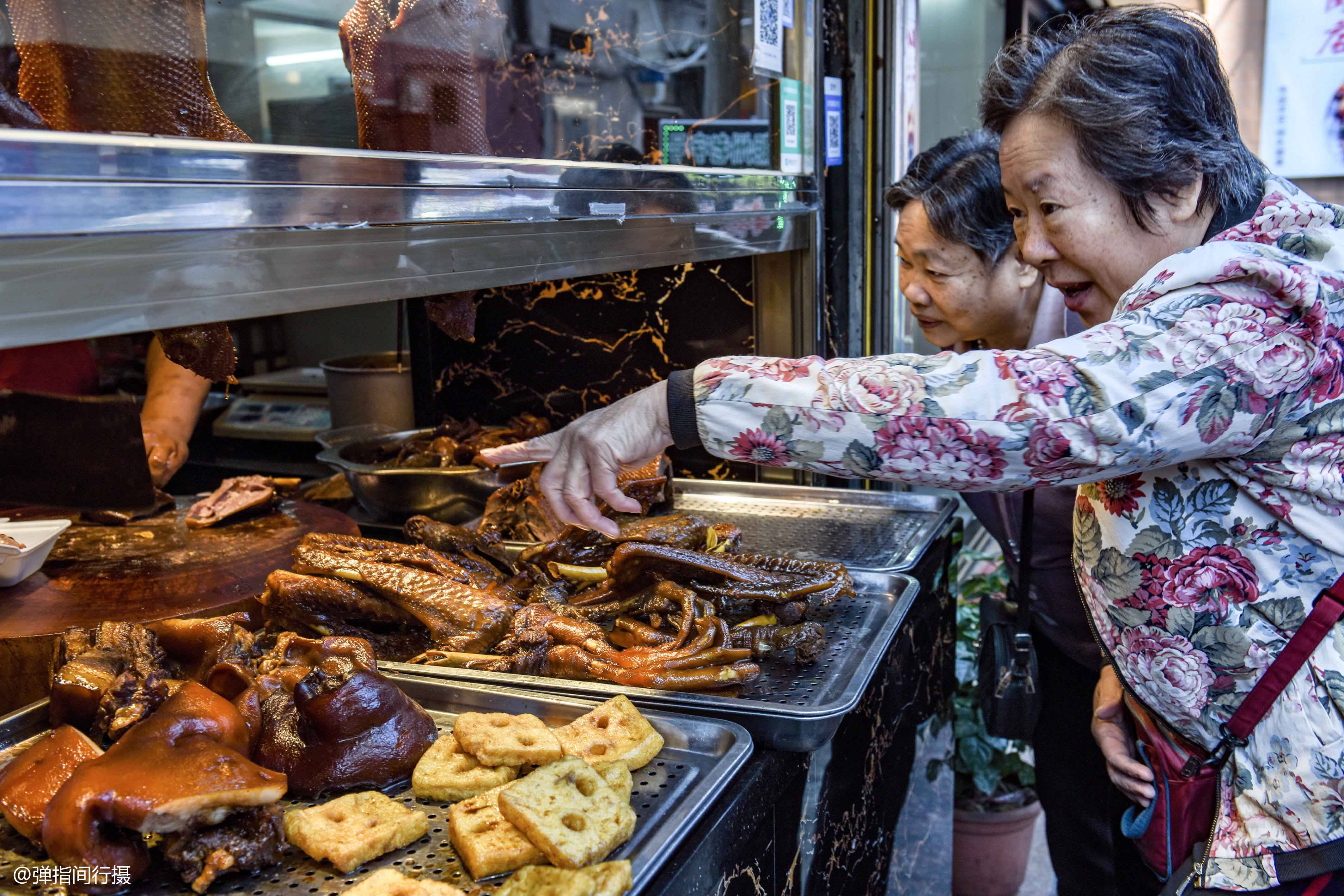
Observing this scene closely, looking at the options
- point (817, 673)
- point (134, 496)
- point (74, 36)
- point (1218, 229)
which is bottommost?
point (817, 673)

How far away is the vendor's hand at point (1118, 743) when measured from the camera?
191 centimetres

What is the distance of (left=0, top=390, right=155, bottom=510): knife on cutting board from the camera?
2.27m

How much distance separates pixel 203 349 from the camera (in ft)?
4.63

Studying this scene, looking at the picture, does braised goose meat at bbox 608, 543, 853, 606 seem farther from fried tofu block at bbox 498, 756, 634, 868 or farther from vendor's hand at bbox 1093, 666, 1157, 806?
fried tofu block at bbox 498, 756, 634, 868

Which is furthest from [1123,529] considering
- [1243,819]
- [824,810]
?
[824,810]

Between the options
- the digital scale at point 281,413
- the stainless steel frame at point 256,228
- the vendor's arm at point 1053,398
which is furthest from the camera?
the digital scale at point 281,413

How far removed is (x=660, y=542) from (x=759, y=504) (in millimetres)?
781

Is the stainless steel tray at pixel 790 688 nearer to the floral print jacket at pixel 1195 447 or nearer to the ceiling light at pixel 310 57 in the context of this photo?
the floral print jacket at pixel 1195 447

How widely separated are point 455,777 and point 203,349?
28.1 inches

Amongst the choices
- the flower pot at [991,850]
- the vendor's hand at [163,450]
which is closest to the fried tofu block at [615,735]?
the vendor's hand at [163,450]

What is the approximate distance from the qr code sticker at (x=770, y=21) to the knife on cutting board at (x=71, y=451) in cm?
199

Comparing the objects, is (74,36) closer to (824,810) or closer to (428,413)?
(824,810)

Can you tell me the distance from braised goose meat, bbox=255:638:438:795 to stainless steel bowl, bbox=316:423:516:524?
115cm

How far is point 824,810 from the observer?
1.78 m
